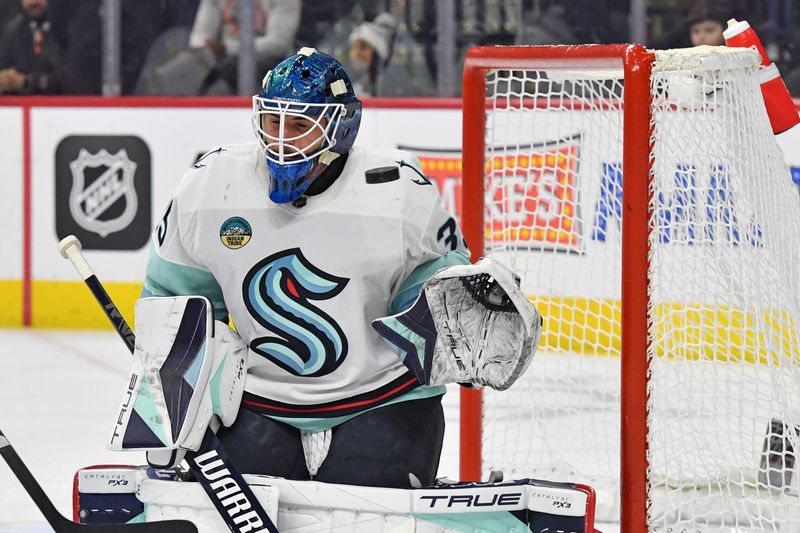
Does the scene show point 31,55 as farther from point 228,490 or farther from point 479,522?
point 479,522

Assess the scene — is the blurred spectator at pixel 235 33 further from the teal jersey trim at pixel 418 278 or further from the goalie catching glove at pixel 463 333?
the goalie catching glove at pixel 463 333

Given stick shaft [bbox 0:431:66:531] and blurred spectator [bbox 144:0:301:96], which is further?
blurred spectator [bbox 144:0:301:96]

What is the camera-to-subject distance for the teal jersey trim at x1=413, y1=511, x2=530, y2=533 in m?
2.16

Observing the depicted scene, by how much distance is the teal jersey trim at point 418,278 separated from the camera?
228 centimetres

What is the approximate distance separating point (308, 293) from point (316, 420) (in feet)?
0.66

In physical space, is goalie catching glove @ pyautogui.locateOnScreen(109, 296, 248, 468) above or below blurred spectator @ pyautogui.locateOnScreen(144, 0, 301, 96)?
below

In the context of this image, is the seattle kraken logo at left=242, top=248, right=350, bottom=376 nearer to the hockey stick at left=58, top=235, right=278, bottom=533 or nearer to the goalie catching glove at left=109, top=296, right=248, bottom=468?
the goalie catching glove at left=109, top=296, right=248, bottom=468

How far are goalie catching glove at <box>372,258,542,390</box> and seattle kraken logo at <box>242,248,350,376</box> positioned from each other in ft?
0.33

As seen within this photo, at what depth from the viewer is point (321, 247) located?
2256mm

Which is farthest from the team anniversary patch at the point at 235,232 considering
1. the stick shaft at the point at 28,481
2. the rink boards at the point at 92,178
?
the rink boards at the point at 92,178

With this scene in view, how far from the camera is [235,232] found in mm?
2268

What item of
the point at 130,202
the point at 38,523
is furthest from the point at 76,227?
the point at 38,523

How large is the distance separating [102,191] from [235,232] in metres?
3.20

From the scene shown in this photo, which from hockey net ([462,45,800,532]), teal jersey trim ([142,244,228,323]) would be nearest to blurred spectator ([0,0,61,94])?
hockey net ([462,45,800,532])
